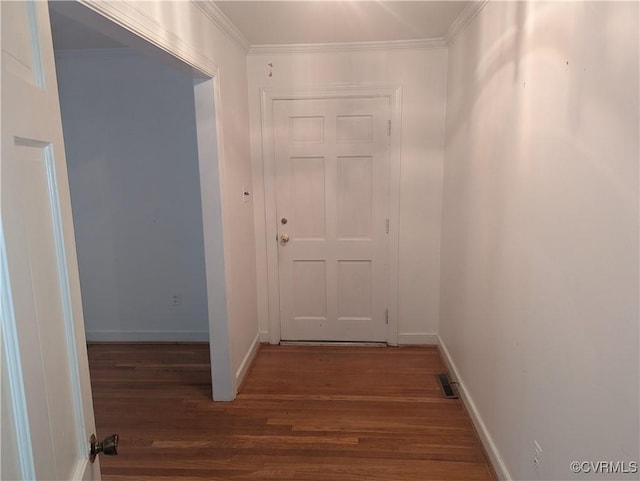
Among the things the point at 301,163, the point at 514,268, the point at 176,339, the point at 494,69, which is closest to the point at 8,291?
the point at 514,268

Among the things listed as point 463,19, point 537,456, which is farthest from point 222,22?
point 537,456

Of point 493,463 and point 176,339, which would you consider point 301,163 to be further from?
point 493,463

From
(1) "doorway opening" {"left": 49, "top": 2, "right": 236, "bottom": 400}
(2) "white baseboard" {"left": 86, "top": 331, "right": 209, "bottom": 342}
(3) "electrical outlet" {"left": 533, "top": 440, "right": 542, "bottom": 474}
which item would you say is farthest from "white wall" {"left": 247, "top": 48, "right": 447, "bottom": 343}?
(3) "electrical outlet" {"left": 533, "top": 440, "right": 542, "bottom": 474}

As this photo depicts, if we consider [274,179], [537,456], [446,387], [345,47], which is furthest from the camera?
[274,179]

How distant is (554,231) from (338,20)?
188cm

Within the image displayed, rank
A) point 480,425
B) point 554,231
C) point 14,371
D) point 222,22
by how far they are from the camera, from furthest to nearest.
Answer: point 222,22, point 480,425, point 554,231, point 14,371

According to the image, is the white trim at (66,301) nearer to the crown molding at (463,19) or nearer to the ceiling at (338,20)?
the ceiling at (338,20)

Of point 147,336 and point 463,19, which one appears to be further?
point 147,336

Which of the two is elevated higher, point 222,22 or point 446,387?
point 222,22

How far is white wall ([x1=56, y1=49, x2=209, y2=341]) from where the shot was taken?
10.7ft

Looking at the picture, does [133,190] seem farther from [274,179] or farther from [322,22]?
[322,22]

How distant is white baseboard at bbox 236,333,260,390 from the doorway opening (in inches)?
18.7

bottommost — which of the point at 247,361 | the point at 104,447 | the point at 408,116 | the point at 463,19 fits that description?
the point at 247,361

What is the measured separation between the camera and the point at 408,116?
10.4 ft
